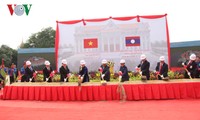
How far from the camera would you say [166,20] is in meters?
12.2

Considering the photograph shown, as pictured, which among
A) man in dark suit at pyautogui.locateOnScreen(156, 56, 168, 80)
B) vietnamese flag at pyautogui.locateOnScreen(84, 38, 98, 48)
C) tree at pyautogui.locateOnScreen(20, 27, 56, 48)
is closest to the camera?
man in dark suit at pyautogui.locateOnScreen(156, 56, 168, 80)

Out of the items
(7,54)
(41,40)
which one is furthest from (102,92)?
(41,40)

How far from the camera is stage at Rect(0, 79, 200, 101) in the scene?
725 centimetres

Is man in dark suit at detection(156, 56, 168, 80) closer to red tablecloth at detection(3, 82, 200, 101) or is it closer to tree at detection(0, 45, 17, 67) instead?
red tablecloth at detection(3, 82, 200, 101)

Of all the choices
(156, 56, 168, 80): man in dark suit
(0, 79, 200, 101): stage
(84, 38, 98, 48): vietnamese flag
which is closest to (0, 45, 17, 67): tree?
(84, 38, 98, 48): vietnamese flag

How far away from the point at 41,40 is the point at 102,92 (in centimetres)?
2821

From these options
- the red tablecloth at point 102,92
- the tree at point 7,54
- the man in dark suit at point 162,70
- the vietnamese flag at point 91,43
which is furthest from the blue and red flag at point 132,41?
the tree at point 7,54

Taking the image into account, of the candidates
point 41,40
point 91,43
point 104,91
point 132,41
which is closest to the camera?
point 104,91

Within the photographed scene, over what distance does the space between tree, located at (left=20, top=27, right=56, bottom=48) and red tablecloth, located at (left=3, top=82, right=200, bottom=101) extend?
26176 mm

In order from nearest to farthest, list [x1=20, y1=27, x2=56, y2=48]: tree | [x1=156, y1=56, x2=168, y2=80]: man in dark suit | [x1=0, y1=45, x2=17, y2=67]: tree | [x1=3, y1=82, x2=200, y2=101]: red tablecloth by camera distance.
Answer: [x1=3, y1=82, x2=200, y2=101]: red tablecloth
[x1=156, y1=56, x2=168, y2=80]: man in dark suit
[x1=0, y1=45, x2=17, y2=67]: tree
[x1=20, y1=27, x2=56, y2=48]: tree

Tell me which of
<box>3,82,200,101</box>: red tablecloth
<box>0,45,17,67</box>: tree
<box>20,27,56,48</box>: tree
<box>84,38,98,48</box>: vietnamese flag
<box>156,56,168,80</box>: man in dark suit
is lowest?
<box>3,82,200,101</box>: red tablecloth

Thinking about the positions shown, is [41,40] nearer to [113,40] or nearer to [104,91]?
[113,40]

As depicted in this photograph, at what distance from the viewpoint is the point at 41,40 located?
34.5 meters

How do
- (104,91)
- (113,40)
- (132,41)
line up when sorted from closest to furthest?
(104,91) < (132,41) < (113,40)
